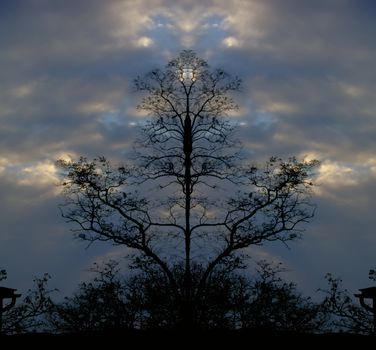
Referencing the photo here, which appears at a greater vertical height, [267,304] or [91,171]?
[91,171]

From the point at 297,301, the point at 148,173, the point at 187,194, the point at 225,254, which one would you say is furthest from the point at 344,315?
the point at 148,173

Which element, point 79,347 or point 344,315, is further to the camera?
point 344,315

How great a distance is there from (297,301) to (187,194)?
5.60m

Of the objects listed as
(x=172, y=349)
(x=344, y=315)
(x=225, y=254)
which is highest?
(x=225, y=254)

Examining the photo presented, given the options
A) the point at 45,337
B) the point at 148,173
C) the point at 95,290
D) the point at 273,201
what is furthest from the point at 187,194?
the point at 45,337

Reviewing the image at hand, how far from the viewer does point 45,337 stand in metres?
9.96

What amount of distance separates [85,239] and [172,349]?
39.0ft

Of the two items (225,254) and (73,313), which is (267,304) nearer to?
(225,254)

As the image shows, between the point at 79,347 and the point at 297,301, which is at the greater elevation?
the point at 297,301

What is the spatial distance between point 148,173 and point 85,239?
336 centimetres

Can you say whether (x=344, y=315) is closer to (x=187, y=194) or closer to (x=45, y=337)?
(x=187, y=194)

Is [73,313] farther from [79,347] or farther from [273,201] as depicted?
[79,347]

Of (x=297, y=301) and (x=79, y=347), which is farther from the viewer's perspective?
(x=297, y=301)

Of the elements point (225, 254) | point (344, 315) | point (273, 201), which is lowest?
point (344, 315)
